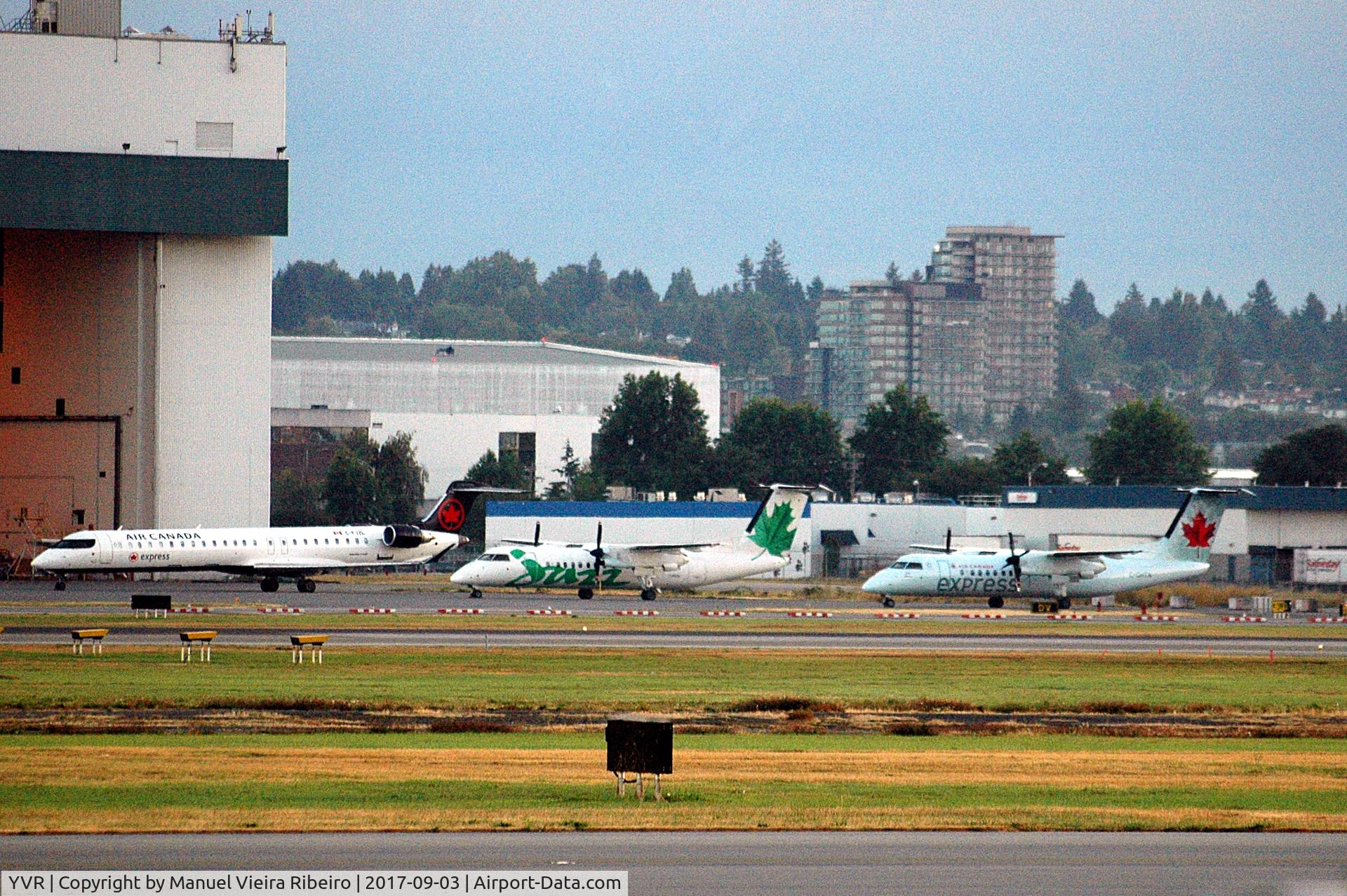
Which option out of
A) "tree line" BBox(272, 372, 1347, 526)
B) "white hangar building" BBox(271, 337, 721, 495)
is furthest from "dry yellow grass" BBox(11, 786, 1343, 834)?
"white hangar building" BBox(271, 337, 721, 495)

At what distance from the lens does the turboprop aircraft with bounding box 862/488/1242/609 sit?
2675 inches

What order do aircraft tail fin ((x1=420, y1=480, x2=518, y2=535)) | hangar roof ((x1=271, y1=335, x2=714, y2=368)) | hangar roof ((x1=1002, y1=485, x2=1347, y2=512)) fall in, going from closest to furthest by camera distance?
aircraft tail fin ((x1=420, y1=480, x2=518, y2=535)), hangar roof ((x1=1002, y1=485, x2=1347, y2=512)), hangar roof ((x1=271, y1=335, x2=714, y2=368))

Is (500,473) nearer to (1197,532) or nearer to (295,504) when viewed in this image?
(295,504)

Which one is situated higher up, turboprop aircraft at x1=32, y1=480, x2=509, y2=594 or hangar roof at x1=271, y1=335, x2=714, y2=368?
hangar roof at x1=271, y1=335, x2=714, y2=368

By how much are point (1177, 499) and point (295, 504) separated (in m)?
64.7

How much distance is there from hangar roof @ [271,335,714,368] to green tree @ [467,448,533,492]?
55.5ft

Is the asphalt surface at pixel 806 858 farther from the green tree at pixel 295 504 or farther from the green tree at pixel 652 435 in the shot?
the green tree at pixel 652 435

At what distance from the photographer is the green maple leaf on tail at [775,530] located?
7088cm

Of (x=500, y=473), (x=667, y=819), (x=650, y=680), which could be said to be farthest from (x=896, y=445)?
(x=667, y=819)

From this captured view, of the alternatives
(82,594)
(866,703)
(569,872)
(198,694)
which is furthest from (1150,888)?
(82,594)

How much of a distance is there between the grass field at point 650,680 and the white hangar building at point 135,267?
29.9m

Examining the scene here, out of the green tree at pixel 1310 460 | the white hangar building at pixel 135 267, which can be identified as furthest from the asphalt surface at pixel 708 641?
the green tree at pixel 1310 460

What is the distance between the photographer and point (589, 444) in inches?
6053

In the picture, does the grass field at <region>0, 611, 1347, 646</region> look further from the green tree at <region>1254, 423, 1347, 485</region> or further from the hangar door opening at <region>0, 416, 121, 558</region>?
the green tree at <region>1254, 423, 1347, 485</region>
